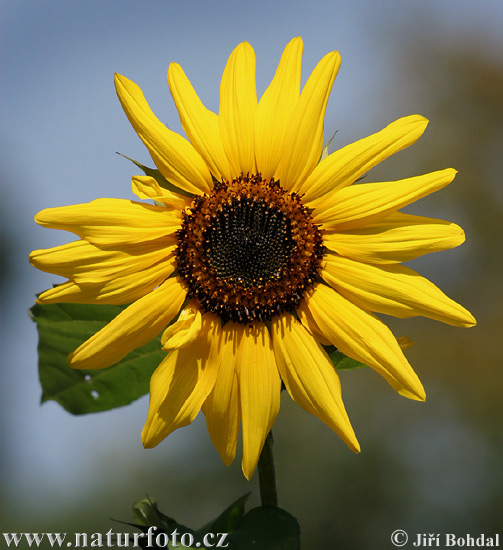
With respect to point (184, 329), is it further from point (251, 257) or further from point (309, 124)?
point (309, 124)

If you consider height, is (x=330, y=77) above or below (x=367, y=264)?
above

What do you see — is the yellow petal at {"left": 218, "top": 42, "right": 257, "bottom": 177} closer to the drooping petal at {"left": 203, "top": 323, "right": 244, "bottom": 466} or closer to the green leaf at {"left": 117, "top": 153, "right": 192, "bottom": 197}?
the green leaf at {"left": 117, "top": 153, "right": 192, "bottom": 197}

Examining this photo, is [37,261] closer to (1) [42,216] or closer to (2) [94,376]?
(1) [42,216]

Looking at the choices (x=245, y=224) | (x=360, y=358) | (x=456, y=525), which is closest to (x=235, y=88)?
(x=245, y=224)

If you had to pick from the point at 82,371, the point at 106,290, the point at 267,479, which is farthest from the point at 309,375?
the point at 82,371

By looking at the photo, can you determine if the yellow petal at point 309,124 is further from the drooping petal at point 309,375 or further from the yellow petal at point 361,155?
the drooping petal at point 309,375

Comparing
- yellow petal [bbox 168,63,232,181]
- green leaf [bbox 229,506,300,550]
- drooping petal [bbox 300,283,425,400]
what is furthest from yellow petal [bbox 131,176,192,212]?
green leaf [bbox 229,506,300,550]
